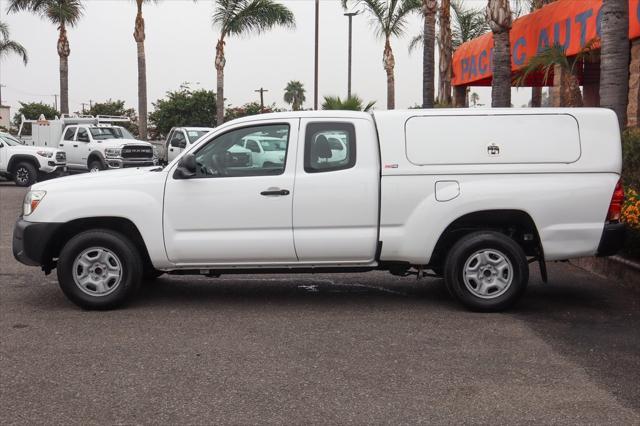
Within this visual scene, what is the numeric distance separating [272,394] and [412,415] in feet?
3.03

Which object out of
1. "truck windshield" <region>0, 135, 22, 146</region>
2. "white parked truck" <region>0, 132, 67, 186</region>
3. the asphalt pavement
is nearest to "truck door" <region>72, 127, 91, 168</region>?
"white parked truck" <region>0, 132, 67, 186</region>

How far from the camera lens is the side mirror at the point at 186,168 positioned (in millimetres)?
6902

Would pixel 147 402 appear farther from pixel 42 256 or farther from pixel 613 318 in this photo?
pixel 613 318

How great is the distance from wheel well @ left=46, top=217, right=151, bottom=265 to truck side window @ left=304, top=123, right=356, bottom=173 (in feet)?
5.93

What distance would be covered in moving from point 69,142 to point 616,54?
777 inches

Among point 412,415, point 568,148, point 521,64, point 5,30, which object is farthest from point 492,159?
point 5,30

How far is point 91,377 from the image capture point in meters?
5.11

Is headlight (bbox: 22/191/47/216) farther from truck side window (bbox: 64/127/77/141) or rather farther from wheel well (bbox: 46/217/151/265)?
truck side window (bbox: 64/127/77/141)

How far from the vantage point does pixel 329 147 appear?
7.03 metres

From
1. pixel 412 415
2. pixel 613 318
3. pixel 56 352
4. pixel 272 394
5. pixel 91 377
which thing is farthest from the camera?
pixel 613 318

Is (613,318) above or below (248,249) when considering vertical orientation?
below

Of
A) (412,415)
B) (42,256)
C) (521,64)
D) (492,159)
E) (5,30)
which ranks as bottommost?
(412,415)

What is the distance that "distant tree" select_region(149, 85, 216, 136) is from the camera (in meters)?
54.8

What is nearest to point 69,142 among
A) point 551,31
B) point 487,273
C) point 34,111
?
point 551,31
